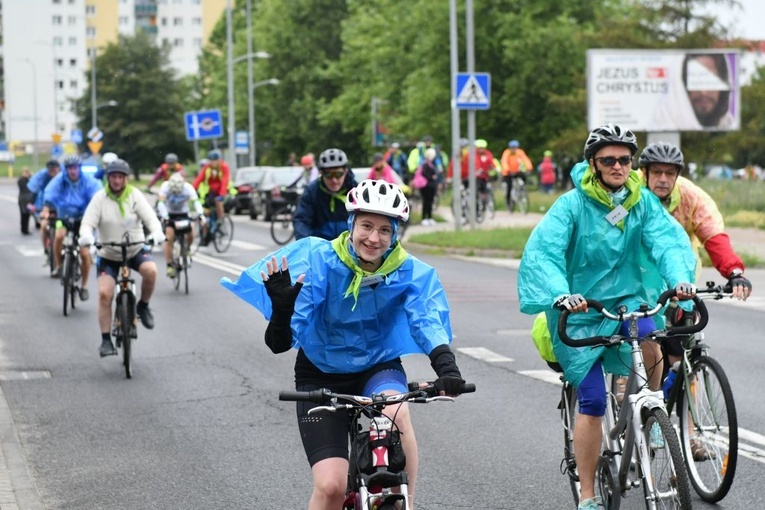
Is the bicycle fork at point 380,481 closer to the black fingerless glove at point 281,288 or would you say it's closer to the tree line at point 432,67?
the black fingerless glove at point 281,288

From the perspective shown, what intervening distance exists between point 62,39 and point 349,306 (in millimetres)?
Answer: 152280

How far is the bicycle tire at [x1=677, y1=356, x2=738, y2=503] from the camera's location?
6.67m

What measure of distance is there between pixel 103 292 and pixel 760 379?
530 centimetres

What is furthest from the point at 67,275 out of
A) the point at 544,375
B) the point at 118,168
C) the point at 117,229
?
the point at 544,375

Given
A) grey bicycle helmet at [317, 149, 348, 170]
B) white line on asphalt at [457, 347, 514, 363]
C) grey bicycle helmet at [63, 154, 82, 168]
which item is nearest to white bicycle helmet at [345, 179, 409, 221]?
grey bicycle helmet at [317, 149, 348, 170]

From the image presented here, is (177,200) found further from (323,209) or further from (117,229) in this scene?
(323,209)

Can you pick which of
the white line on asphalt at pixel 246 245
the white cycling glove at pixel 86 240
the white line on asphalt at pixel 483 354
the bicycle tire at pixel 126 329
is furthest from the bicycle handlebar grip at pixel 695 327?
the white line on asphalt at pixel 246 245

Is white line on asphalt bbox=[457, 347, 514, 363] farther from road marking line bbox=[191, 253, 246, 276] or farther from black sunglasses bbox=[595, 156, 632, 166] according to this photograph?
road marking line bbox=[191, 253, 246, 276]

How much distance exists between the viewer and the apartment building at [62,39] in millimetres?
146625

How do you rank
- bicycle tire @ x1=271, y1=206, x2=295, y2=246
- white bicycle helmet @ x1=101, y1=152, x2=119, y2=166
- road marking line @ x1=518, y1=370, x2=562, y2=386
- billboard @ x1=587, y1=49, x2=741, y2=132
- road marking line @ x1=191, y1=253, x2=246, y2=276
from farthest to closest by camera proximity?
1. billboard @ x1=587, y1=49, x2=741, y2=132
2. bicycle tire @ x1=271, y1=206, x2=295, y2=246
3. road marking line @ x1=191, y1=253, x2=246, y2=276
4. white bicycle helmet @ x1=101, y1=152, x2=119, y2=166
5. road marking line @ x1=518, y1=370, x2=562, y2=386

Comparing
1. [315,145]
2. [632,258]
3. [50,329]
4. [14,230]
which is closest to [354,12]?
[315,145]

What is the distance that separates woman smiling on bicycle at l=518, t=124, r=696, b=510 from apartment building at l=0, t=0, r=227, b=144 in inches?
5327

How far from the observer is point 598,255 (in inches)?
244

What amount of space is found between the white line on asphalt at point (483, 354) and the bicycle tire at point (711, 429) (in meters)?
5.35
